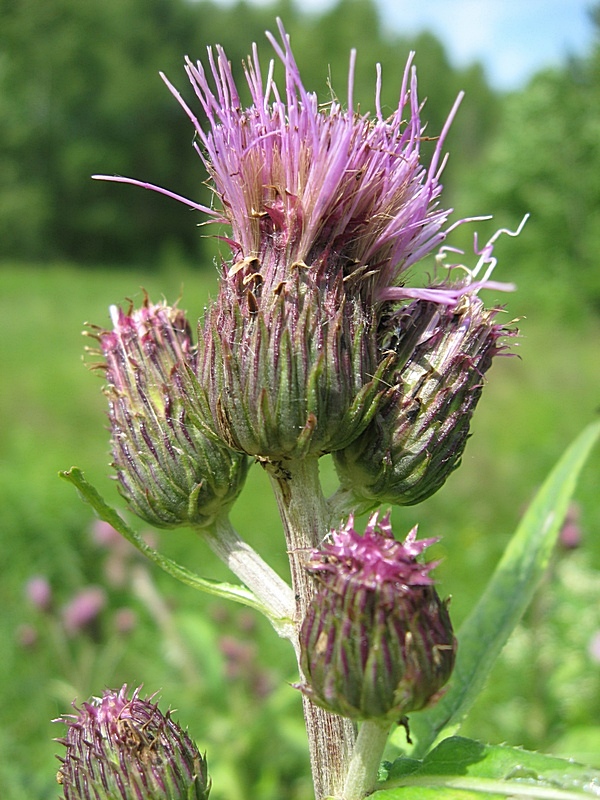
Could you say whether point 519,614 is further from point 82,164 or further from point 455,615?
point 82,164

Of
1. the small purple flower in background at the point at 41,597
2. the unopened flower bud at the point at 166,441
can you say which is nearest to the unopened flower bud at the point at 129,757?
the unopened flower bud at the point at 166,441

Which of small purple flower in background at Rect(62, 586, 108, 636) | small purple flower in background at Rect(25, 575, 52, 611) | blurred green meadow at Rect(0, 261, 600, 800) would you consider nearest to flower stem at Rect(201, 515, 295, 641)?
blurred green meadow at Rect(0, 261, 600, 800)

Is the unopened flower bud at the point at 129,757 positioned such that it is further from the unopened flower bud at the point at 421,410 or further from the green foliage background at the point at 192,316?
the green foliage background at the point at 192,316

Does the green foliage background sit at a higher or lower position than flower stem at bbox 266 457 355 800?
higher

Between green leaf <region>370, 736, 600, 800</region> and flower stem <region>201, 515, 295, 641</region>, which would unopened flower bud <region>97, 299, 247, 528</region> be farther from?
green leaf <region>370, 736, 600, 800</region>

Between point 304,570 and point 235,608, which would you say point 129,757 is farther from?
point 235,608

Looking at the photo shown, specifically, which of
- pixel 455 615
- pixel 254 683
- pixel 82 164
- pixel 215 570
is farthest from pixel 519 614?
pixel 82 164

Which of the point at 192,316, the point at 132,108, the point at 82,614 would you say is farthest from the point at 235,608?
the point at 132,108
